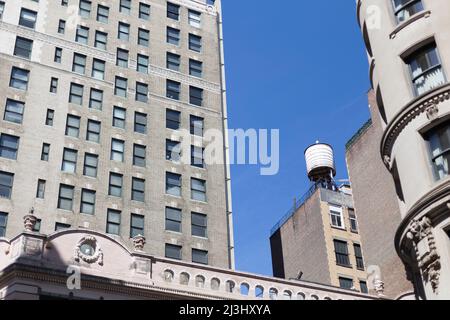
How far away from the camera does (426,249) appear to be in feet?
76.7

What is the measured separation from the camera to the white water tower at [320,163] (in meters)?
69.4

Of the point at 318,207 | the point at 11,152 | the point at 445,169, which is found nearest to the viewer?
the point at 445,169

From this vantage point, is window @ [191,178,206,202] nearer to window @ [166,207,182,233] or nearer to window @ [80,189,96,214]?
window @ [166,207,182,233]

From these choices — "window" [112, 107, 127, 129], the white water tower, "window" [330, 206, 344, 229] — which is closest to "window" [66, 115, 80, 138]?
"window" [112, 107, 127, 129]

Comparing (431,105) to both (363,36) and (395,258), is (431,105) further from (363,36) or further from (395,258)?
(395,258)

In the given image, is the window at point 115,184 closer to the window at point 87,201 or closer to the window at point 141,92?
the window at point 87,201

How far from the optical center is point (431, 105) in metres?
25.2

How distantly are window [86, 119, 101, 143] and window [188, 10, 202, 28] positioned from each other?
570 inches

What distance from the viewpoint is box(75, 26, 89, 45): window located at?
2050 inches

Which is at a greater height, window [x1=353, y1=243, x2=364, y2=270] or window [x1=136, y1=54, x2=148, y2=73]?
window [x1=136, y1=54, x2=148, y2=73]

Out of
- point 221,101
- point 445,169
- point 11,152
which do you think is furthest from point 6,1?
point 445,169

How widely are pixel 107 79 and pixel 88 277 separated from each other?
28147 mm
